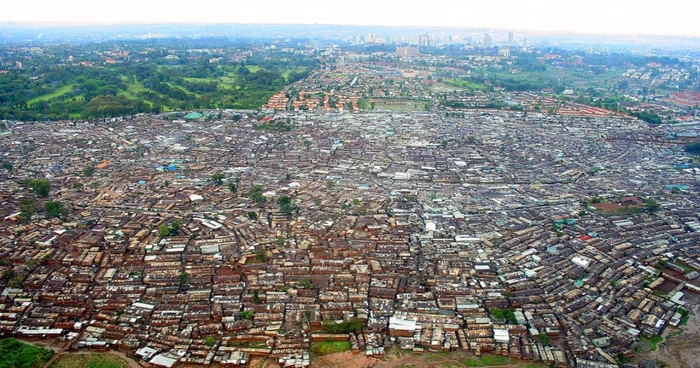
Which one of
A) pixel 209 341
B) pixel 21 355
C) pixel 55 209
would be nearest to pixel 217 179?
pixel 55 209

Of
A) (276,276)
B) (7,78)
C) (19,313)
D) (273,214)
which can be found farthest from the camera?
(7,78)

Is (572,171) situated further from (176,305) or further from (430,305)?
(176,305)

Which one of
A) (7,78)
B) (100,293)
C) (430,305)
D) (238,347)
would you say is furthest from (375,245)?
(7,78)

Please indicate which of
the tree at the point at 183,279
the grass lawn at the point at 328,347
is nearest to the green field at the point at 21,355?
the tree at the point at 183,279

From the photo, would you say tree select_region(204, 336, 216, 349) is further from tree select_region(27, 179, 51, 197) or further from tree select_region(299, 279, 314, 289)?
tree select_region(27, 179, 51, 197)

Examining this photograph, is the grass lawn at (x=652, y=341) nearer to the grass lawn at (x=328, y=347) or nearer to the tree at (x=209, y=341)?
the grass lawn at (x=328, y=347)

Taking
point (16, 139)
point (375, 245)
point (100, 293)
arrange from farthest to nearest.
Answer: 1. point (16, 139)
2. point (375, 245)
3. point (100, 293)

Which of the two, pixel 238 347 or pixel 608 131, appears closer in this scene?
pixel 238 347
